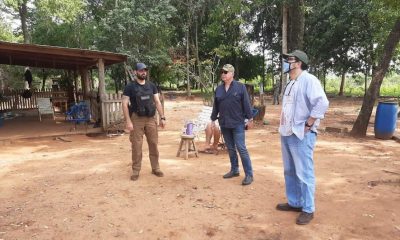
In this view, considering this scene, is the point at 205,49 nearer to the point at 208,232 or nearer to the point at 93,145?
the point at 93,145

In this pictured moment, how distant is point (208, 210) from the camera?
4000 millimetres

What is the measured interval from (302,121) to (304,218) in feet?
3.34

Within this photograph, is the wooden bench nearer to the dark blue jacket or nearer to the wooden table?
the wooden table

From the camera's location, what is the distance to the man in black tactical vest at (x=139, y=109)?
488cm

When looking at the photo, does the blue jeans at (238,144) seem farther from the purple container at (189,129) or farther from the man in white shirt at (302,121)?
the purple container at (189,129)

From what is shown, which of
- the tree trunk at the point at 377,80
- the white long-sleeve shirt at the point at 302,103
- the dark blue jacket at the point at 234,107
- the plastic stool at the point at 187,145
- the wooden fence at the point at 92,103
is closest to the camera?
the white long-sleeve shirt at the point at 302,103

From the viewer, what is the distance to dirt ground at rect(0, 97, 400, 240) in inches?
137

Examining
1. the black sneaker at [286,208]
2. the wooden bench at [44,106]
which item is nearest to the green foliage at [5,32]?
the wooden bench at [44,106]

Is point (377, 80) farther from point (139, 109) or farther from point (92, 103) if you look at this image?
point (92, 103)

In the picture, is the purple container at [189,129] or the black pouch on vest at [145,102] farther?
the purple container at [189,129]

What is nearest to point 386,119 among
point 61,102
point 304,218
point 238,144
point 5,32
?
point 238,144

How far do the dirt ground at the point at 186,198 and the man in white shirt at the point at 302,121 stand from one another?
1.22 ft

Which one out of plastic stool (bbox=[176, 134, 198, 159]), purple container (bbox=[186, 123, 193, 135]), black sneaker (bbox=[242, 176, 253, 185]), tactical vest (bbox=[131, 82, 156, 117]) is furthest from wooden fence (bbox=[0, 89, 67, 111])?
black sneaker (bbox=[242, 176, 253, 185])

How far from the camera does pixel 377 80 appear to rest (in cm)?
855
